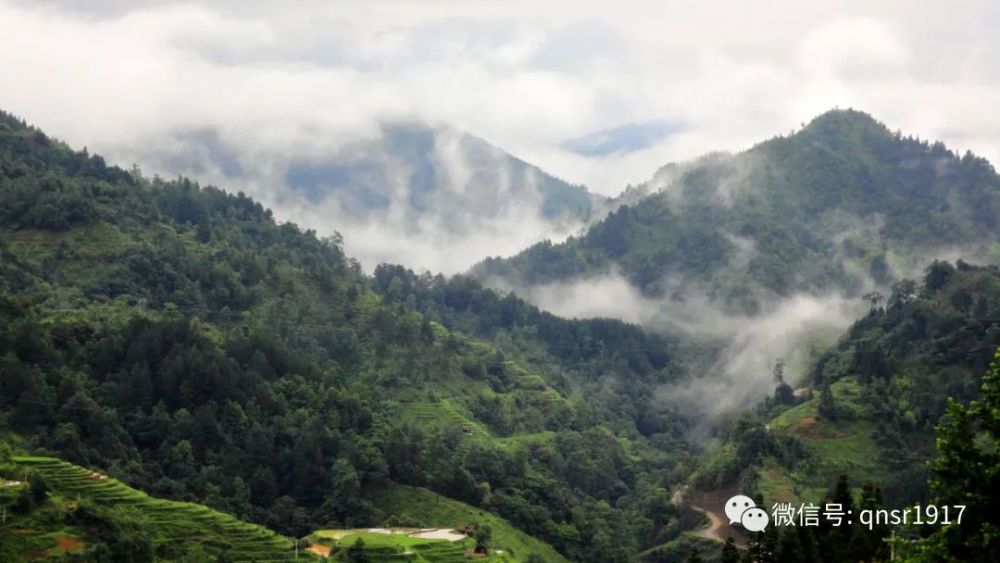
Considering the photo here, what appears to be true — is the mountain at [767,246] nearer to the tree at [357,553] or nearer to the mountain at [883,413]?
the mountain at [883,413]

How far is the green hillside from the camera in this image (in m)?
54.5

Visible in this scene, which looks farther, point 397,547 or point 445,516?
point 445,516

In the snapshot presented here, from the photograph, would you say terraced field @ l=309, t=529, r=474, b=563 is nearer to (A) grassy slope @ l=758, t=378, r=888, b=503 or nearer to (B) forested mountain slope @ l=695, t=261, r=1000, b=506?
(A) grassy slope @ l=758, t=378, r=888, b=503

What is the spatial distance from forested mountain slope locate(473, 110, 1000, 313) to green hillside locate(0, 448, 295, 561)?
106368 mm

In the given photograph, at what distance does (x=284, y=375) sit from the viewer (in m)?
90.7

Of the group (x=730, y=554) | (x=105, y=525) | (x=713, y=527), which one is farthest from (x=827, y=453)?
(x=730, y=554)

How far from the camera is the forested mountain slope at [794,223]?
551 ft

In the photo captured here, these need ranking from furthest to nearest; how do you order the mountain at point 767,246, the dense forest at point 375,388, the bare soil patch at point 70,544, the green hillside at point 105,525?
the mountain at point 767,246, the dense forest at point 375,388, the green hillside at point 105,525, the bare soil patch at point 70,544

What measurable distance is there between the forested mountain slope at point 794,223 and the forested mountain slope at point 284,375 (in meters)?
25.2

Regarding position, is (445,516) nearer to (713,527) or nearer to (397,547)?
(397,547)

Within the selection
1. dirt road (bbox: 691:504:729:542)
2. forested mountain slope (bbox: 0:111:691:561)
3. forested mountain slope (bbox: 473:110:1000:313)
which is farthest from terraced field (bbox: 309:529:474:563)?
forested mountain slope (bbox: 473:110:1000:313)

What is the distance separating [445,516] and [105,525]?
28108 mm

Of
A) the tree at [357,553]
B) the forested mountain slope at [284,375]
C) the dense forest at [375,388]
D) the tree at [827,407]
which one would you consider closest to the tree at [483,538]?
the dense forest at [375,388]

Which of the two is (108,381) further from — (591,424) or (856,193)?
(856,193)
